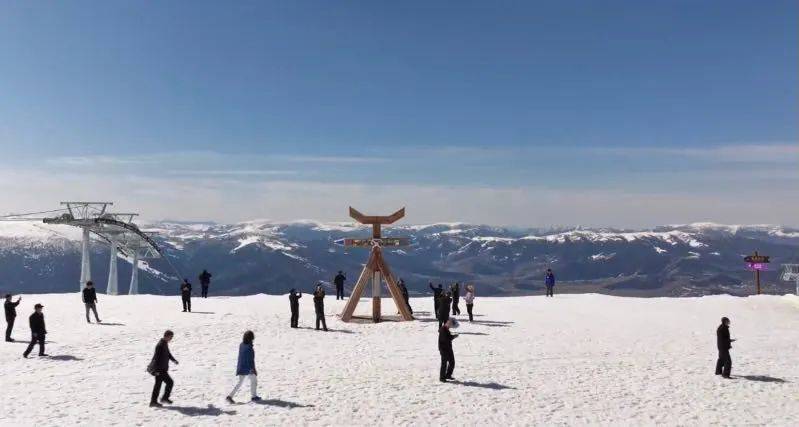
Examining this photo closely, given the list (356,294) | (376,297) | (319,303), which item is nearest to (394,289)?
(376,297)

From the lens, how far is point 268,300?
4000 cm

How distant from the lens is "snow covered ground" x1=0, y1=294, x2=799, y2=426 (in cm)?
1452

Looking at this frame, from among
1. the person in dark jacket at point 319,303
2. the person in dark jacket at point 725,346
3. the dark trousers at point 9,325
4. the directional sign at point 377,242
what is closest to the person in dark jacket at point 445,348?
the person in dark jacket at point 725,346

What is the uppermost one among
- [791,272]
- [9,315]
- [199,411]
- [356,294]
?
[791,272]

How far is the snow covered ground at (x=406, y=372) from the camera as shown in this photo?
1452 cm

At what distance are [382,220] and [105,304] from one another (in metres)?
18.9

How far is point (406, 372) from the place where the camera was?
18969 mm

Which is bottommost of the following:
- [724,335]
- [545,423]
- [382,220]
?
[545,423]

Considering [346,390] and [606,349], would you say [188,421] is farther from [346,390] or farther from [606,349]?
[606,349]

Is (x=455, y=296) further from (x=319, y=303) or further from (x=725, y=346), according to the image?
(x=725, y=346)

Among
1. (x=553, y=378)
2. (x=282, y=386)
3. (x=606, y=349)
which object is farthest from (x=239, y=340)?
(x=606, y=349)

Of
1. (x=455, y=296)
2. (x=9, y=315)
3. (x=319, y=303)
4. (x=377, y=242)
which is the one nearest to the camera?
(x=9, y=315)

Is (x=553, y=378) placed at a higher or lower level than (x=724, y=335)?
lower

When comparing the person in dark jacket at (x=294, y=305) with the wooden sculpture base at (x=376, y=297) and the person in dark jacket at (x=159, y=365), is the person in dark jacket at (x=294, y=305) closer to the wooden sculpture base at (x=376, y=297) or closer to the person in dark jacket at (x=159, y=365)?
the wooden sculpture base at (x=376, y=297)
